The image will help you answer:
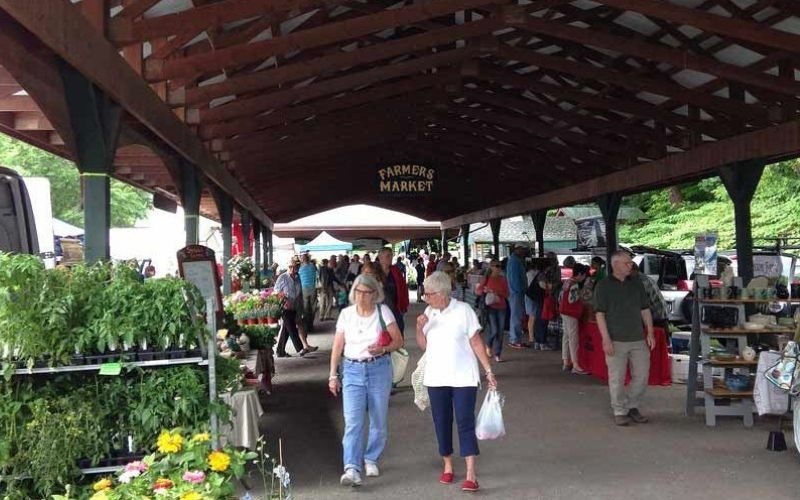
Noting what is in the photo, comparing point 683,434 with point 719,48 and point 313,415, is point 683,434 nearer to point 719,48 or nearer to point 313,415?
point 313,415

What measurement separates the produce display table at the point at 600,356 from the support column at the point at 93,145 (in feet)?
17.4

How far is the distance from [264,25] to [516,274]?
6.83 metres

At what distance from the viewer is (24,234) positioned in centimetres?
844

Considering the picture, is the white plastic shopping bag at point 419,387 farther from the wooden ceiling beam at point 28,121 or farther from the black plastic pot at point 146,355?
the wooden ceiling beam at point 28,121

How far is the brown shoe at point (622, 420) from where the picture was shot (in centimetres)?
804

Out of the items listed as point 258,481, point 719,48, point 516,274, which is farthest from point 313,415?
point 719,48

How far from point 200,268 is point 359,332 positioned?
4066mm

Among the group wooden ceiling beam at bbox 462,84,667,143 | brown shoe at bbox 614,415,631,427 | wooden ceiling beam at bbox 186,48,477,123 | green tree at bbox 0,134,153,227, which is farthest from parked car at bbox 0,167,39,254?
green tree at bbox 0,134,153,227

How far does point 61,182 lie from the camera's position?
44.9m

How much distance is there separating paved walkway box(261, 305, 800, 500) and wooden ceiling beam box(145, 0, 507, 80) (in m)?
3.68

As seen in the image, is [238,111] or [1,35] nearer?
[1,35]

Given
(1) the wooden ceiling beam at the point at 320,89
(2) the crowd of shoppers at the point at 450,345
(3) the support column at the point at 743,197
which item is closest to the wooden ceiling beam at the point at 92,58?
(1) the wooden ceiling beam at the point at 320,89

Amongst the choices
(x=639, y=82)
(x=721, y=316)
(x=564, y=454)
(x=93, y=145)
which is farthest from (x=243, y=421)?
(x=639, y=82)

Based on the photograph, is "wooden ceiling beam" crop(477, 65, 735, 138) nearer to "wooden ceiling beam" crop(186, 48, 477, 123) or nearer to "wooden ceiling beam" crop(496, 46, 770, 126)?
"wooden ceiling beam" crop(496, 46, 770, 126)
